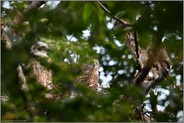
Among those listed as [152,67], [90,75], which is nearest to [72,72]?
[152,67]

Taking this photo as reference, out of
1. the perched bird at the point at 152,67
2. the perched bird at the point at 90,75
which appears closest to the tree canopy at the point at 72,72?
the perched bird at the point at 152,67

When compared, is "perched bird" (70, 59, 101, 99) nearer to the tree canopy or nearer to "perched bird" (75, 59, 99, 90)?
"perched bird" (75, 59, 99, 90)

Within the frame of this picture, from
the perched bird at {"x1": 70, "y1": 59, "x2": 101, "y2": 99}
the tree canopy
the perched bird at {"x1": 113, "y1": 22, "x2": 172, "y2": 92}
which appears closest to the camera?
the tree canopy

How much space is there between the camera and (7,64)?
1664mm

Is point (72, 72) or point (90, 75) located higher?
point (72, 72)

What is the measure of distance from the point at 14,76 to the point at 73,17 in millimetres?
931

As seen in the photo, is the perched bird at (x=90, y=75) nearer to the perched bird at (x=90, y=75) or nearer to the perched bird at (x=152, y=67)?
the perched bird at (x=90, y=75)

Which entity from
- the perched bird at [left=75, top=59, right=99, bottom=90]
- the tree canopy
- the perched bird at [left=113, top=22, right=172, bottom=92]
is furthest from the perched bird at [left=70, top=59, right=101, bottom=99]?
the tree canopy

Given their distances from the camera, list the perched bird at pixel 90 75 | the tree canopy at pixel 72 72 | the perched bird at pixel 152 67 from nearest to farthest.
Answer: the tree canopy at pixel 72 72 → the perched bird at pixel 152 67 → the perched bird at pixel 90 75

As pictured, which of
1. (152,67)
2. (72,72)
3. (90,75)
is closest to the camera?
(72,72)

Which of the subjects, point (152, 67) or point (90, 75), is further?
point (90, 75)

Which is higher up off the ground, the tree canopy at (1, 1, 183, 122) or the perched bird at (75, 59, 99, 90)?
the tree canopy at (1, 1, 183, 122)

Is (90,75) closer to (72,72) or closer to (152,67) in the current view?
(152,67)

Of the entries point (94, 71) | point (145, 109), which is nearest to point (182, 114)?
point (145, 109)
